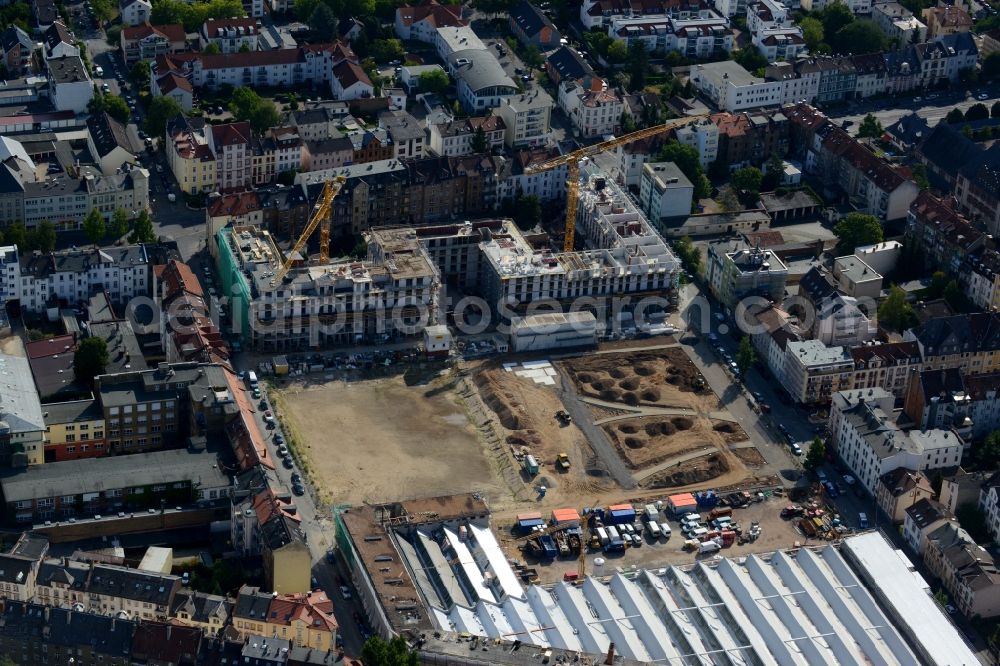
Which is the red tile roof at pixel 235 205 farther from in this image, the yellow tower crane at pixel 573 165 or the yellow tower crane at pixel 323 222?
the yellow tower crane at pixel 573 165

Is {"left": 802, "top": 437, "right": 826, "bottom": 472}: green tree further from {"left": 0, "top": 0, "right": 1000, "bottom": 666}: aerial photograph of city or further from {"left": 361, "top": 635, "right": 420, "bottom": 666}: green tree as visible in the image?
{"left": 361, "top": 635, "right": 420, "bottom": 666}: green tree

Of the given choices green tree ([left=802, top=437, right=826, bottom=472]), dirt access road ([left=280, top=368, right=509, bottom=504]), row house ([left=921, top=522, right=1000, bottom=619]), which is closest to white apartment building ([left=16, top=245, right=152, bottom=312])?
dirt access road ([left=280, top=368, right=509, bottom=504])

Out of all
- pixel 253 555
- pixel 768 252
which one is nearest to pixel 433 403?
pixel 253 555

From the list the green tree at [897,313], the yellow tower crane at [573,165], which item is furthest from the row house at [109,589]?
the green tree at [897,313]

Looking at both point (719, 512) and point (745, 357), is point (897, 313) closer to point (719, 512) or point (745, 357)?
point (745, 357)

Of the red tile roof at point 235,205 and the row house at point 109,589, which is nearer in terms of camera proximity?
the row house at point 109,589

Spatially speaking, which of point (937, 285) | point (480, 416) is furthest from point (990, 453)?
point (480, 416)

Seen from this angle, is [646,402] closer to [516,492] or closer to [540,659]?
[516,492]
